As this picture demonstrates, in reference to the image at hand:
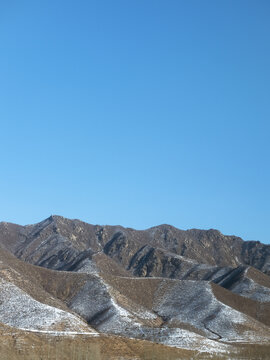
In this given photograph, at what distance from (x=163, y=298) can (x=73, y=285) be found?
20.8m

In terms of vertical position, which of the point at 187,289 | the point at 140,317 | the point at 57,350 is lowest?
the point at 57,350

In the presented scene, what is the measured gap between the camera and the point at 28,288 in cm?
9919

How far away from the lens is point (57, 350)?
53.0 metres

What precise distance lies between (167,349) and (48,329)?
19.7 metres

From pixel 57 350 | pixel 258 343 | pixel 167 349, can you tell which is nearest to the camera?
pixel 57 350

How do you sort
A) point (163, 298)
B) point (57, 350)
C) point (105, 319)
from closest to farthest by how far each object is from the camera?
point (57, 350), point (105, 319), point (163, 298)

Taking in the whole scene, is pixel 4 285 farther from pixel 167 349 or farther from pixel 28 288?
pixel 167 349

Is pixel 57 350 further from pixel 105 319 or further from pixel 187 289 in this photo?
pixel 187 289

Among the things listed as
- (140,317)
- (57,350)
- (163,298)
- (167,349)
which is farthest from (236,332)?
(57,350)

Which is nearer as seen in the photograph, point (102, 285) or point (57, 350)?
point (57, 350)

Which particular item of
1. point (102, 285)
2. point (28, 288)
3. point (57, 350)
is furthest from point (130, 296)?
point (57, 350)

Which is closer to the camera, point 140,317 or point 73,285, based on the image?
point 140,317

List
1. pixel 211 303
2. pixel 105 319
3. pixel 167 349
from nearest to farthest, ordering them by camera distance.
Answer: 1. pixel 167 349
2. pixel 105 319
3. pixel 211 303

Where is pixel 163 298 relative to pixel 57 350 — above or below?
above
